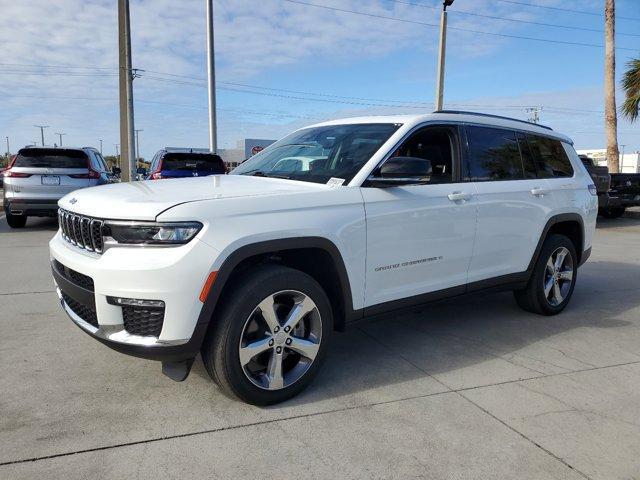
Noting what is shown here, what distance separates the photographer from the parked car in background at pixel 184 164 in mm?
11859

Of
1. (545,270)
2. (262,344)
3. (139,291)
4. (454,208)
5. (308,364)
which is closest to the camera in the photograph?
(139,291)

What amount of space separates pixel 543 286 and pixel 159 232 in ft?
12.5

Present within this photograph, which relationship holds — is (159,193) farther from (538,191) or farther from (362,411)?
(538,191)

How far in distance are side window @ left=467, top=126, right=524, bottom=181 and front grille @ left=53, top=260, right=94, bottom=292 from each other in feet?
9.70

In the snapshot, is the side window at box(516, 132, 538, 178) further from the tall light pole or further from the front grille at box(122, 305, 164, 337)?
the tall light pole

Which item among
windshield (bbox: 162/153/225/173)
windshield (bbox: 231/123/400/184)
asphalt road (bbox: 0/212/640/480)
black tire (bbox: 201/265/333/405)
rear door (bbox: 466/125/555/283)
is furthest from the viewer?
windshield (bbox: 162/153/225/173)

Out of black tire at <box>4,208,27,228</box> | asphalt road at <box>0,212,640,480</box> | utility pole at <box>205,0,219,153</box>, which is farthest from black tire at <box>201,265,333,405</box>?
utility pole at <box>205,0,219,153</box>

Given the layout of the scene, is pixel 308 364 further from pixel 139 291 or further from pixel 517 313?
pixel 517 313

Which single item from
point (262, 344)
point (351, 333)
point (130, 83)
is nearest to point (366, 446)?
point (262, 344)

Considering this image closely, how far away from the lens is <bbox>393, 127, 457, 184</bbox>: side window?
407 centimetres

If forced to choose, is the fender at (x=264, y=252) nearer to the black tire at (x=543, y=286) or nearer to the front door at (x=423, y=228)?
the front door at (x=423, y=228)

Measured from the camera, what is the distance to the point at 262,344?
10.3ft

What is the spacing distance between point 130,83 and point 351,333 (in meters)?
15.5

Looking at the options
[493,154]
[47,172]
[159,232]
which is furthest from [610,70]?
[159,232]
